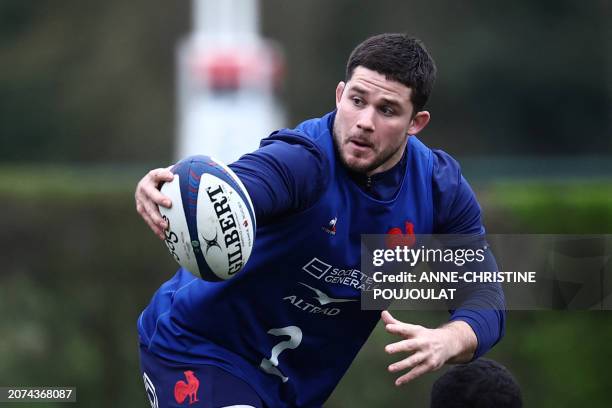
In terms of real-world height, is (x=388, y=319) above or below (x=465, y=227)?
below

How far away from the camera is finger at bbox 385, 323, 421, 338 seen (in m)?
5.54

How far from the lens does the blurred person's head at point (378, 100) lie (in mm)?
5941

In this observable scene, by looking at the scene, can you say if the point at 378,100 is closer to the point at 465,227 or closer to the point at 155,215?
the point at 465,227

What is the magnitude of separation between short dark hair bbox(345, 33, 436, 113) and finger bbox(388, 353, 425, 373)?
4.11 ft

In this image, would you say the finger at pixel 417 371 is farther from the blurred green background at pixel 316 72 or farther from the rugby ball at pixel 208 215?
the blurred green background at pixel 316 72

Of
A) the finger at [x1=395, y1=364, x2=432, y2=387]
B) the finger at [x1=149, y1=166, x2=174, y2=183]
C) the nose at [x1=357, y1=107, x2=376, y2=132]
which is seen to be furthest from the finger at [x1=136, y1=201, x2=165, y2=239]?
the finger at [x1=395, y1=364, x2=432, y2=387]

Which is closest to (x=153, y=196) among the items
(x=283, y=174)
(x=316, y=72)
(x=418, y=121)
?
(x=283, y=174)

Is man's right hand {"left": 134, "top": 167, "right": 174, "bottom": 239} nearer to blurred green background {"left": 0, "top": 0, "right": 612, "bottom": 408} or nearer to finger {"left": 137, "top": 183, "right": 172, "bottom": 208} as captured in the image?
finger {"left": 137, "top": 183, "right": 172, "bottom": 208}

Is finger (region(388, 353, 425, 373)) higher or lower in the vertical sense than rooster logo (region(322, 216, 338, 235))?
lower

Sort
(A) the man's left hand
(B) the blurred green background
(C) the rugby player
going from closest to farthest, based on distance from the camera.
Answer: (A) the man's left hand
(C) the rugby player
(B) the blurred green background

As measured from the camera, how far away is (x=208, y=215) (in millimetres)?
5277

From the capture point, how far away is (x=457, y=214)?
6277 mm

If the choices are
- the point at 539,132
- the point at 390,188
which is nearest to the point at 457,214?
the point at 390,188

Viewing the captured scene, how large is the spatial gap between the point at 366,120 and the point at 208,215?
103cm
